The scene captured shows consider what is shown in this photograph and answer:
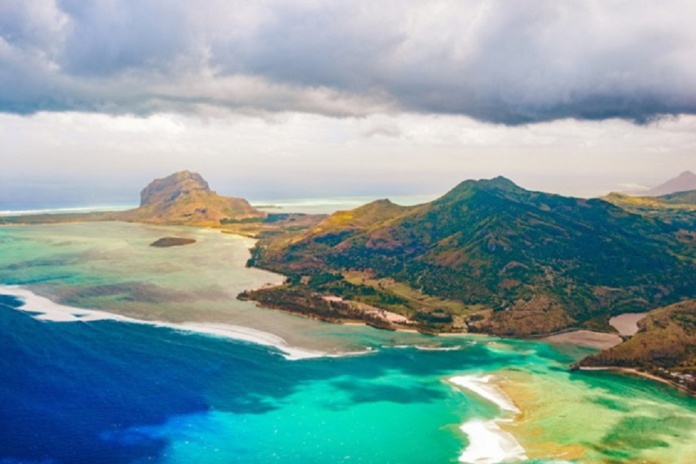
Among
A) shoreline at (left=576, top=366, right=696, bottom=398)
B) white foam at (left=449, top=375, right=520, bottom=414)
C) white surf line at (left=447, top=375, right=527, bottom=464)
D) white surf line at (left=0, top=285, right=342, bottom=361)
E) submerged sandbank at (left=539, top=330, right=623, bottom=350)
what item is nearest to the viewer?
white surf line at (left=447, top=375, right=527, bottom=464)

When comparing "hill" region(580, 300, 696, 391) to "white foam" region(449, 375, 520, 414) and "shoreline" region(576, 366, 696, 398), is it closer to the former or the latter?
"shoreline" region(576, 366, 696, 398)

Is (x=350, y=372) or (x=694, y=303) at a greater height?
(x=694, y=303)

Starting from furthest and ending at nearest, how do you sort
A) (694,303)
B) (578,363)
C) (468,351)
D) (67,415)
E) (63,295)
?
(63,295), (694,303), (468,351), (578,363), (67,415)

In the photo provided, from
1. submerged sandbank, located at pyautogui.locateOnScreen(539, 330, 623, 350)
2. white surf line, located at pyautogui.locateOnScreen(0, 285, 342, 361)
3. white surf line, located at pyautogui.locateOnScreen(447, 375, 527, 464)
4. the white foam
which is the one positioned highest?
white surf line, located at pyautogui.locateOnScreen(0, 285, 342, 361)

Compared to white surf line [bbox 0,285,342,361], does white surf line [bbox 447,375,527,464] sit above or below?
below

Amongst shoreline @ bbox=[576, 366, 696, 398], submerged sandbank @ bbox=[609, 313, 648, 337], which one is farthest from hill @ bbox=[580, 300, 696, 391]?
submerged sandbank @ bbox=[609, 313, 648, 337]

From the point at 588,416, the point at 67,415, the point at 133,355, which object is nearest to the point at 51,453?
the point at 67,415

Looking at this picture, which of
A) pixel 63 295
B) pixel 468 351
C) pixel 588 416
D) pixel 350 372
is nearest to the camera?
pixel 588 416

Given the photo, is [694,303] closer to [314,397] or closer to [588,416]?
[588,416]
